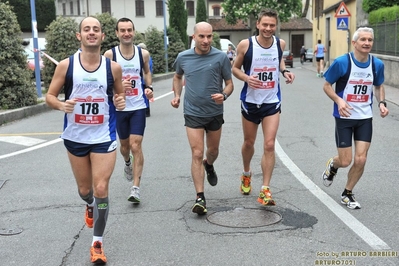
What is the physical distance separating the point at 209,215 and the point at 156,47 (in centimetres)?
3029

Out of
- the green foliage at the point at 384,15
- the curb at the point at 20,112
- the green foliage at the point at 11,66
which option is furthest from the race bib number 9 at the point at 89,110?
the green foliage at the point at 384,15

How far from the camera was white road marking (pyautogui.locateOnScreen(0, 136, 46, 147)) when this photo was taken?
10.7 metres

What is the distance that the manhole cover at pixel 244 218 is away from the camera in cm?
545

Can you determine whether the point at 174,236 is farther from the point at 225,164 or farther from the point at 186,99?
the point at 225,164

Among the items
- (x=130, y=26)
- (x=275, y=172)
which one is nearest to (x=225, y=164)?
(x=275, y=172)

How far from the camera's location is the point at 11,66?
1488cm

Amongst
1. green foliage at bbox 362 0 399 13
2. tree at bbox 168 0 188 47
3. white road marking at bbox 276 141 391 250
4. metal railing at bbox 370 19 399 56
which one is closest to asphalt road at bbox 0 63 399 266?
white road marking at bbox 276 141 391 250

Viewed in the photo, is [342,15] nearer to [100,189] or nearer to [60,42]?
[60,42]

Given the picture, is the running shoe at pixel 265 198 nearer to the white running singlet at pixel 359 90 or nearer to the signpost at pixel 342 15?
the white running singlet at pixel 359 90

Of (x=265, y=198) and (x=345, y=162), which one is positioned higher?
(x=345, y=162)

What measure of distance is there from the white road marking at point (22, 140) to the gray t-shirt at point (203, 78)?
18.1 ft

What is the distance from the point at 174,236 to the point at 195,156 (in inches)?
41.1

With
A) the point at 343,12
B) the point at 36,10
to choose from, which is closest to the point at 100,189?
the point at 343,12

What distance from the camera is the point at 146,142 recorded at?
33.9ft
